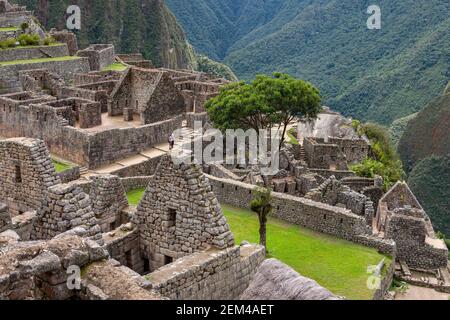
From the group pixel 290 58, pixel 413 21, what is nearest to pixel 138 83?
pixel 413 21

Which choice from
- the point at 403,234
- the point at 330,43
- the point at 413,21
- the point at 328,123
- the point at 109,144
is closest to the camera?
the point at 403,234

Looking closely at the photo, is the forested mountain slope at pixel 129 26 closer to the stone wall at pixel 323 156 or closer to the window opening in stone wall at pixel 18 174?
the stone wall at pixel 323 156

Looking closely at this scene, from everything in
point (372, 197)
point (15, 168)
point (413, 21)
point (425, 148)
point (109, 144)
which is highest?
point (413, 21)

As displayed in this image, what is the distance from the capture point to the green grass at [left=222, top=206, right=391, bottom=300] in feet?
42.1

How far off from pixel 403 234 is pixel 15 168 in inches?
520

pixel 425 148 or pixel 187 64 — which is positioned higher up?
pixel 187 64

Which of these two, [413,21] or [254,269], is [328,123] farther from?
[413,21]

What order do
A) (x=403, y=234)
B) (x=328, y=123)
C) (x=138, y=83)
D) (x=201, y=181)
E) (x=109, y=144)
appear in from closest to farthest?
(x=201, y=181)
(x=403, y=234)
(x=109, y=144)
(x=138, y=83)
(x=328, y=123)

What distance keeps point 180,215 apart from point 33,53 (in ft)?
96.0

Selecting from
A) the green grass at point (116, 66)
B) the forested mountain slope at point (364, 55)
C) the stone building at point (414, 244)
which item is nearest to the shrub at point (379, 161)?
the stone building at point (414, 244)

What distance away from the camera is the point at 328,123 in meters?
38.9

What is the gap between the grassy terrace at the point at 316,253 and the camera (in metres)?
12.8

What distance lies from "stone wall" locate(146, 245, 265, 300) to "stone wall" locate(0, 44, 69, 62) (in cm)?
2718

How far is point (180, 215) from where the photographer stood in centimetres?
799
